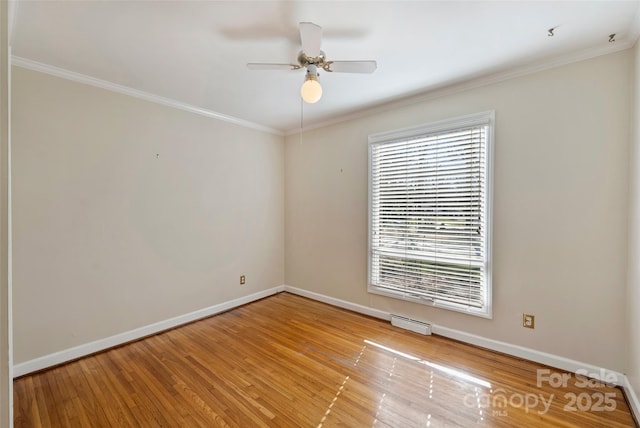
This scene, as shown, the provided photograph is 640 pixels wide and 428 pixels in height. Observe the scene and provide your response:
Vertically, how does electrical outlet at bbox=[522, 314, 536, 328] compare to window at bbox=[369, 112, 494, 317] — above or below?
below

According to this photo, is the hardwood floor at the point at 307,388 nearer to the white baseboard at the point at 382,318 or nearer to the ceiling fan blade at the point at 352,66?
the white baseboard at the point at 382,318

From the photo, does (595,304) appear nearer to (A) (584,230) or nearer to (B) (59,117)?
(A) (584,230)

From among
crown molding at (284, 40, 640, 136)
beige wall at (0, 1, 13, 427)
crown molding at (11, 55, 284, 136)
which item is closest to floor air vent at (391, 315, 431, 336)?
crown molding at (284, 40, 640, 136)

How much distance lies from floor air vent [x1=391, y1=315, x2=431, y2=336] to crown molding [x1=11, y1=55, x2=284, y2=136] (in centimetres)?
315

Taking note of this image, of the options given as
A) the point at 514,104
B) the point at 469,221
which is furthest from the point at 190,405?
the point at 514,104

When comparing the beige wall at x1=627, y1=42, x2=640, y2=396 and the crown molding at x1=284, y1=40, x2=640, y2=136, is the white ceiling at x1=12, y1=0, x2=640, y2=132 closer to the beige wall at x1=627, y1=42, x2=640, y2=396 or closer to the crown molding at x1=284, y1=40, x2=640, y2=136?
the crown molding at x1=284, y1=40, x2=640, y2=136

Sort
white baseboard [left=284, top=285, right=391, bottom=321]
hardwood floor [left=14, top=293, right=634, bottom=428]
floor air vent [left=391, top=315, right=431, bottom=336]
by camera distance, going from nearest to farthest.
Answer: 1. hardwood floor [left=14, top=293, right=634, bottom=428]
2. floor air vent [left=391, top=315, right=431, bottom=336]
3. white baseboard [left=284, top=285, right=391, bottom=321]

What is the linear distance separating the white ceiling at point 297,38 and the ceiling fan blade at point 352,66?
182 mm

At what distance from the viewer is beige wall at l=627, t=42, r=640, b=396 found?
1807mm

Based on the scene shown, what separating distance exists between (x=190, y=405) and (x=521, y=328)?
274 cm

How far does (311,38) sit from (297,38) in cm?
31

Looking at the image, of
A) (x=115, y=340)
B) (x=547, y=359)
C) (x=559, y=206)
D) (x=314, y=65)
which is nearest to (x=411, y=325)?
(x=547, y=359)

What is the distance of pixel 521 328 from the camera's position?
2406 millimetres

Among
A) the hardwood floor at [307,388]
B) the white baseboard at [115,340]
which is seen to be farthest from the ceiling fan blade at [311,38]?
the white baseboard at [115,340]
